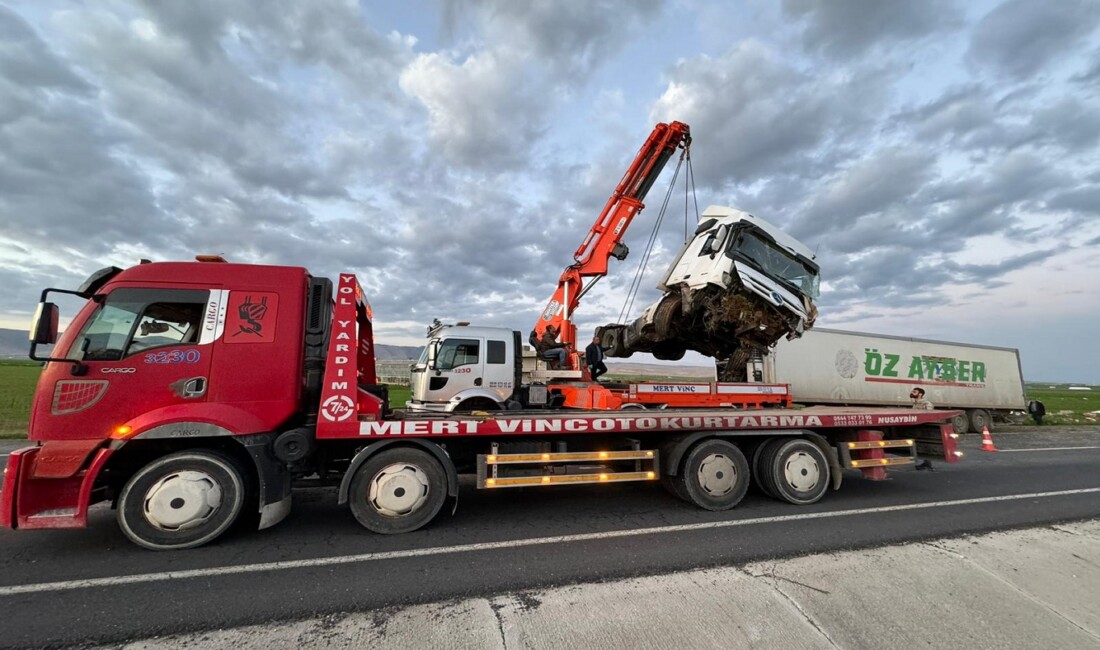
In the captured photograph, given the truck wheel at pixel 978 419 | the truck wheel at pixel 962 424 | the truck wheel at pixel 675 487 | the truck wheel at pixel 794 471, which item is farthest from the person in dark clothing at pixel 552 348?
the truck wheel at pixel 978 419

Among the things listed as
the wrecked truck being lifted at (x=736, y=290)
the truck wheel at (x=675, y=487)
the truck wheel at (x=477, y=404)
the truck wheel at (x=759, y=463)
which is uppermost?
the wrecked truck being lifted at (x=736, y=290)

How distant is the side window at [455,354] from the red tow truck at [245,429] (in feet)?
14.2

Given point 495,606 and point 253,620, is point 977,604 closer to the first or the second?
point 495,606

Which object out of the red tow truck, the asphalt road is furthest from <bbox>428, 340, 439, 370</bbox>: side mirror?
the red tow truck

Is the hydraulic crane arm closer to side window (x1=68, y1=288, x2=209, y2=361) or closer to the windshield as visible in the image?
the windshield

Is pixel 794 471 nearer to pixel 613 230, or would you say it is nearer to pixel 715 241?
pixel 715 241

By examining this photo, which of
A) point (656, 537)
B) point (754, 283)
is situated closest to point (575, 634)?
point (656, 537)

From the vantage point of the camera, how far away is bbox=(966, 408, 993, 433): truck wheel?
17594 mm

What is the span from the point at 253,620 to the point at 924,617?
440 cm

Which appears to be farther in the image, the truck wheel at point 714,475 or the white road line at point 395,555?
the truck wheel at point 714,475

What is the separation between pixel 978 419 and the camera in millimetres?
17672

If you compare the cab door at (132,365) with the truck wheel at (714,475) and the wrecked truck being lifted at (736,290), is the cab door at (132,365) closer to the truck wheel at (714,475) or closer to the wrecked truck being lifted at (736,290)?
the truck wheel at (714,475)

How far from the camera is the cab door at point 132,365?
4168 millimetres

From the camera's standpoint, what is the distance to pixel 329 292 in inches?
206
